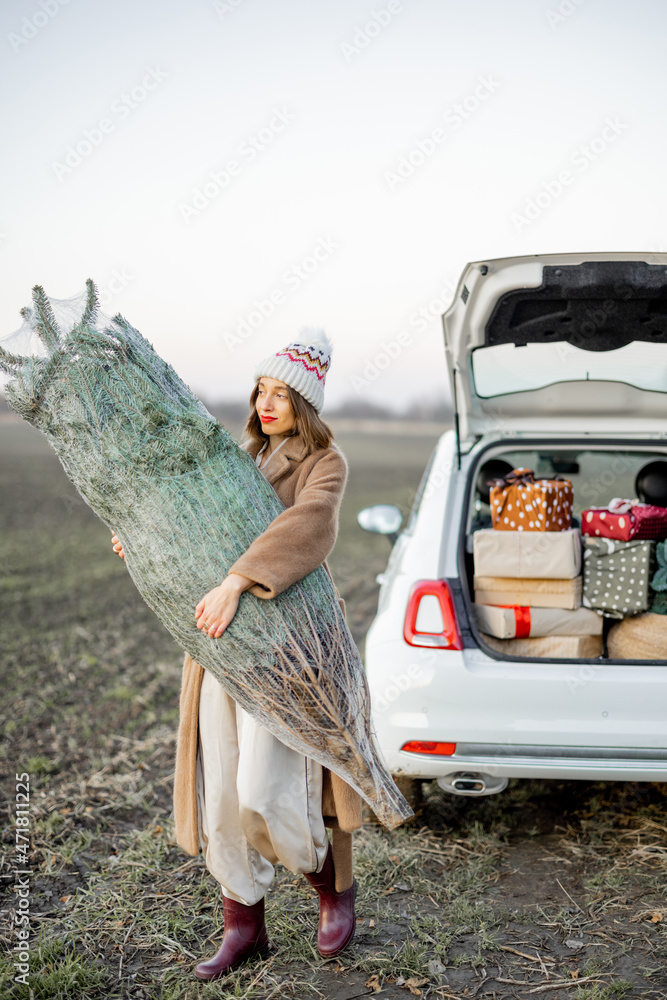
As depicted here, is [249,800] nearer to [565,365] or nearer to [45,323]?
[45,323]

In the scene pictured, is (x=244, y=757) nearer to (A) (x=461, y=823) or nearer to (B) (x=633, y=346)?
(A) (x=461, y=823)

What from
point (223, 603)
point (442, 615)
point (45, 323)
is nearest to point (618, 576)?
point (442, 615)

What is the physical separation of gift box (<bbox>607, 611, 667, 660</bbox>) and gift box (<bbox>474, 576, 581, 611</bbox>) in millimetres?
202

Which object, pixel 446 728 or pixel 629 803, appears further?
pixel 629 803

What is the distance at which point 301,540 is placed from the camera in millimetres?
2023

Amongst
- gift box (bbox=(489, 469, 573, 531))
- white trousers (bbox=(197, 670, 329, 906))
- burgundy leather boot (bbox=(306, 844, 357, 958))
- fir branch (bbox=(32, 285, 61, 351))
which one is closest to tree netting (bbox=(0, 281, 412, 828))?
fir branch (bbox=(32, 285, 61, 351))

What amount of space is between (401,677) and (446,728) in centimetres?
23

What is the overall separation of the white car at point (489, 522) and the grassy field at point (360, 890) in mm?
438

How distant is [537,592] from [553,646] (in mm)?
221

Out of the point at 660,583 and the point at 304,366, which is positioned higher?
the point at 304,366

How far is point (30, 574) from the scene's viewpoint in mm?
9609

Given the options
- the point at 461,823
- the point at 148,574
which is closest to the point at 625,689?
the point at 461,823

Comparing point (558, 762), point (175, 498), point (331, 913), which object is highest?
point (175, 498)

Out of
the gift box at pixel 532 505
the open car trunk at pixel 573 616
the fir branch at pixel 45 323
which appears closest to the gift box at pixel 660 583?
the open car trunk at pixel 573 616
